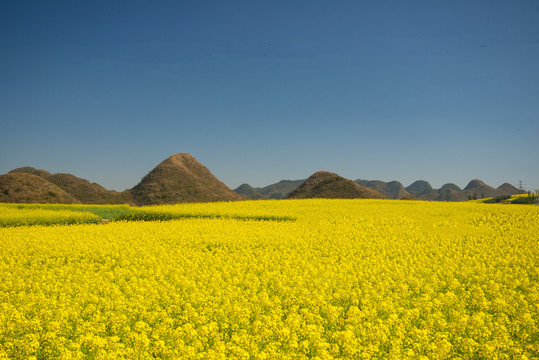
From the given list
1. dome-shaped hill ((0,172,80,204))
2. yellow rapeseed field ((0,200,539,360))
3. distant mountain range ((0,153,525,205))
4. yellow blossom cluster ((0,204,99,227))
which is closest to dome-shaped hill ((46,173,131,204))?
distant mountain range ((0,153,525,205))

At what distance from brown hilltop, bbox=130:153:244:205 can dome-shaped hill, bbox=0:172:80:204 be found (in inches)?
400

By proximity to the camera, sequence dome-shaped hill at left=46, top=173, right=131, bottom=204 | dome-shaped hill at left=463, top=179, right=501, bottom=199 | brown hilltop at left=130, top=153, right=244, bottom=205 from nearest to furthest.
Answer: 1. dome-shaped hill at left=46, top=173, right=131, bottom=204
2. brown hilltop at left=130, top=153, right=244, bottom=205
3. dome-shaped hill at left=463, top=179, right=501, bottom=199

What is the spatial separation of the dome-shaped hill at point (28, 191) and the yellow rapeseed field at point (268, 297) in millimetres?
24170

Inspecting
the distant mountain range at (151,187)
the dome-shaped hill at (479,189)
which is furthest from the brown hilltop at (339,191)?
the dome-shaped hill at (479,189)

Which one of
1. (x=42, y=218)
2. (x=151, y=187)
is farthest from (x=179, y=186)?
(x=42, y=218)

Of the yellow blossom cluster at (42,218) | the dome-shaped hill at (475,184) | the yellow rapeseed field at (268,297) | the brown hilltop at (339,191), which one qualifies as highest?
the dome-shaped hill at (475,184)

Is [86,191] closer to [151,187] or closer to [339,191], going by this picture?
[151,187]

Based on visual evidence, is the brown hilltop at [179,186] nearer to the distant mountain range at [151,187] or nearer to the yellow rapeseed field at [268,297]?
the distant mountain range at [151,187]

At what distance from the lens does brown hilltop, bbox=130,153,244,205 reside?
159 ft

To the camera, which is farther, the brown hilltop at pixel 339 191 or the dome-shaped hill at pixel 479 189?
the dome-shaped hill at pixel 479 189

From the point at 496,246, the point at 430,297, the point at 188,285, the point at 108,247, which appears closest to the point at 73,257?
the point at 108,247

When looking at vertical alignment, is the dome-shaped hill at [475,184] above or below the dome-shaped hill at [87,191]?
above

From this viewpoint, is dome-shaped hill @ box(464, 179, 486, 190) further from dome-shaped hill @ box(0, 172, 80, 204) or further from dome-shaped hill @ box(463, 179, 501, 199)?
dome-shaped hill @ box(0, 172, 80, 204)

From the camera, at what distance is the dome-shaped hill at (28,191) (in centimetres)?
3728
